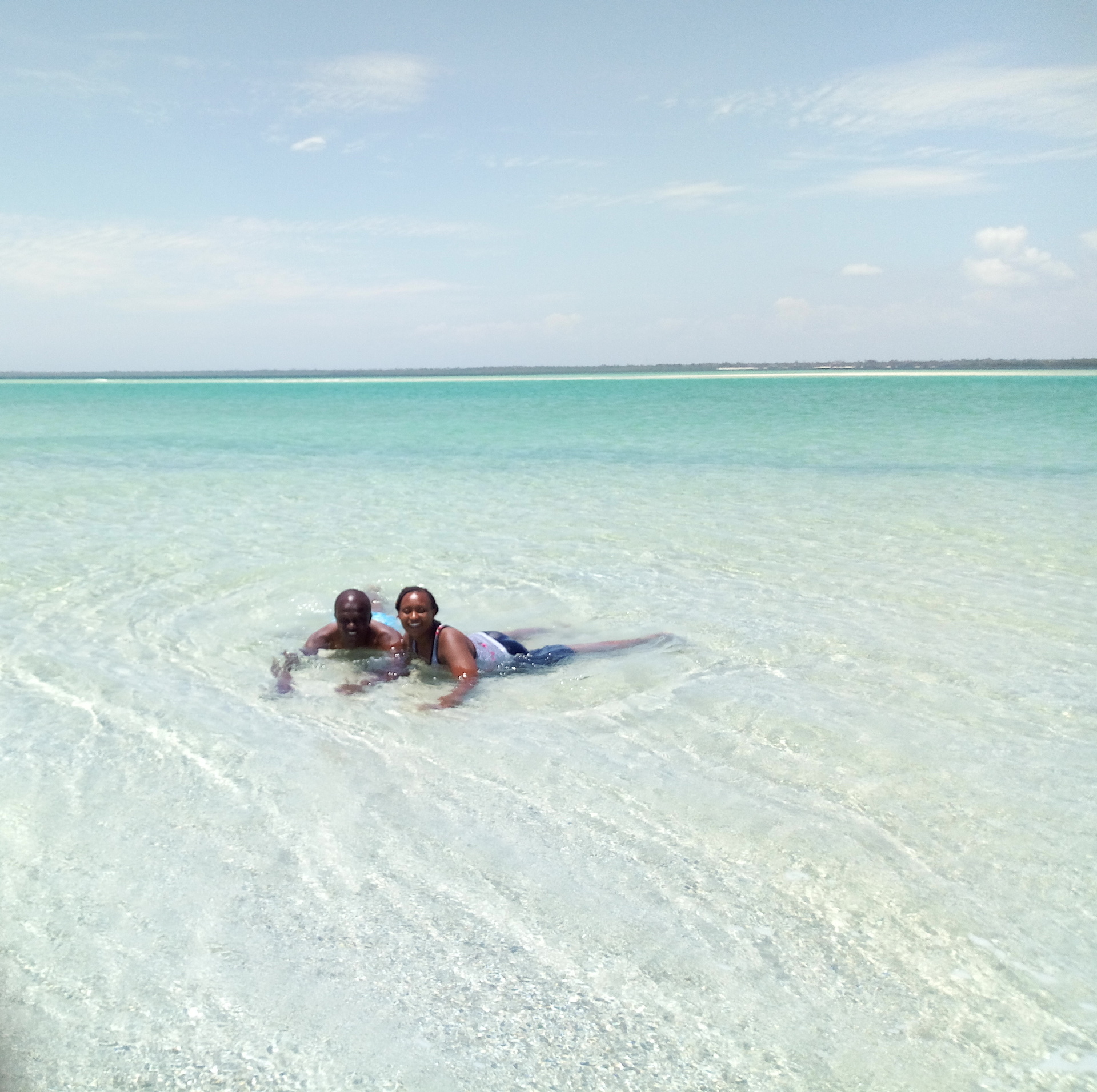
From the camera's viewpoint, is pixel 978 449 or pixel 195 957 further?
pixel 978 449

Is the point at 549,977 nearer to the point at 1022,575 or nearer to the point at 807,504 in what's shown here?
the point at 1022,575

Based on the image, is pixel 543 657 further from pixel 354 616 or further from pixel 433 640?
pixel 354 616

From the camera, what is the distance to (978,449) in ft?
65.0

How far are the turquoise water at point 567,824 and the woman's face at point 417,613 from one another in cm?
31

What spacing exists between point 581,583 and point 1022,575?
11.7 ft

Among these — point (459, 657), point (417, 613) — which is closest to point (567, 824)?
point (459, 657)

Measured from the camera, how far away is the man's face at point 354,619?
616 centimetres

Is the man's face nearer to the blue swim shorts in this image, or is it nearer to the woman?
the woman

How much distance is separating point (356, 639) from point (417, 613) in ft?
2.13

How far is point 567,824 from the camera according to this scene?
393 centimetres

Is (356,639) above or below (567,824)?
above

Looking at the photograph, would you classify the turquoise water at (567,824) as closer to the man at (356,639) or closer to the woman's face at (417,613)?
the man at (356,639)

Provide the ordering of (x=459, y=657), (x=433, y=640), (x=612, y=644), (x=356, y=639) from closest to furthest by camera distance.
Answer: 1. (x=459, y=657)
2. (x=433, y=640)
3. (x=356, y=639)
4. (x=612, y=644)

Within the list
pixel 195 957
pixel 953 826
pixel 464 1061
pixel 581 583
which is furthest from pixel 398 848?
pixel 581 583
